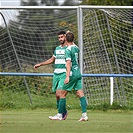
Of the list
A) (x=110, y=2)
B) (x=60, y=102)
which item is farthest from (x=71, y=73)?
(x=110, y=2)

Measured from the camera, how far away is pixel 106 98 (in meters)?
17.8

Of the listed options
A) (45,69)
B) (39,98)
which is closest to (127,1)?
(45,69)

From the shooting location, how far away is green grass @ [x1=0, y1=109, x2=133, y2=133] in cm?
1109

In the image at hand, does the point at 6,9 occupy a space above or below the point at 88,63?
above

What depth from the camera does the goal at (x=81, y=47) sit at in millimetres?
17703

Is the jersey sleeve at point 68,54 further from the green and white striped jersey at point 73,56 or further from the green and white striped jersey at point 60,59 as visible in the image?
the green and white striped jersey at point 60,59

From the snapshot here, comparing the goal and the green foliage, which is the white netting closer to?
the goal

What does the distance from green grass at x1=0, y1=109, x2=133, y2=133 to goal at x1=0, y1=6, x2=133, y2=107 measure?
2106 millimetres

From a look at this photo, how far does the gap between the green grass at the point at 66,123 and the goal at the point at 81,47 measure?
2.11 metres

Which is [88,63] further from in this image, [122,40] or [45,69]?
[45,69]

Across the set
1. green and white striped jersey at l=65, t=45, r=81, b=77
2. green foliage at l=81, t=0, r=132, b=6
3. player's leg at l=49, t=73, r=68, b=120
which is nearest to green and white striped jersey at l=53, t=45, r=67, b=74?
player's leg at l=49, t=73, r=68, b=120

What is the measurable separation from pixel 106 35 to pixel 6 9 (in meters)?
2.94

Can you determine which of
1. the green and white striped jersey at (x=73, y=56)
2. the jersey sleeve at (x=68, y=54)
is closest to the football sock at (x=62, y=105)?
the green and white striped jersey at (x=73, y=56)

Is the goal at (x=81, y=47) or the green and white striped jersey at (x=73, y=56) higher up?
the green and white striped jersey at (x=73, y=56)
